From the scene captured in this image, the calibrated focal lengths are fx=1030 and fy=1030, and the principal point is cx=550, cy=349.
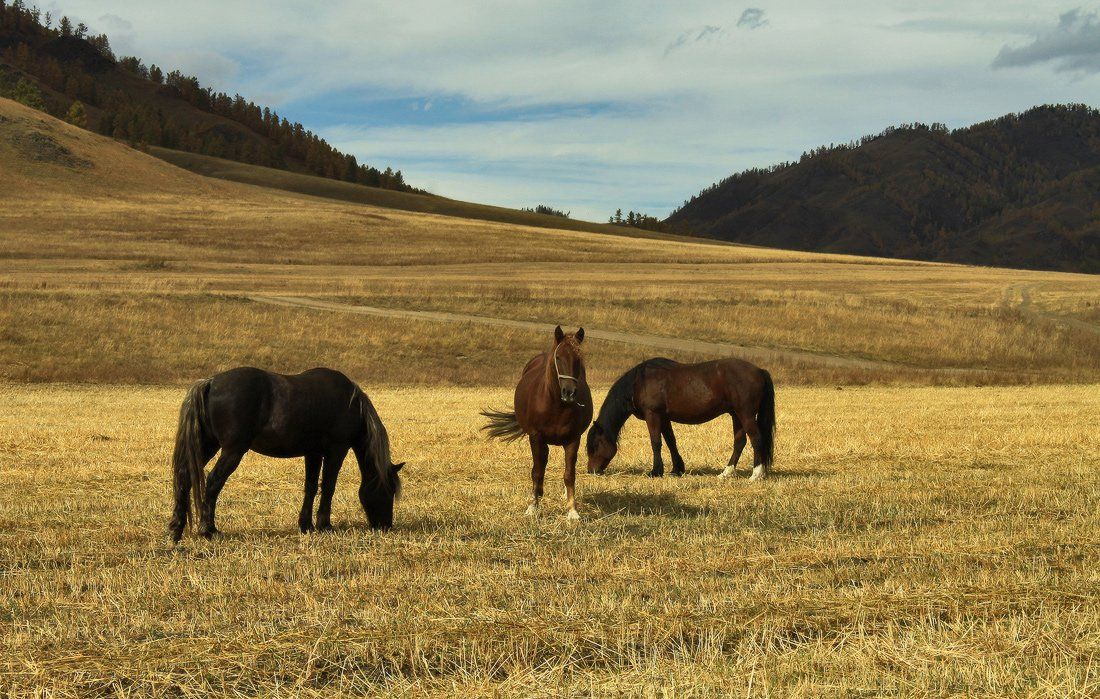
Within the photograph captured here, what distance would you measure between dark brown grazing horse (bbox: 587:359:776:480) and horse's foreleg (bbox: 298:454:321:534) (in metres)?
6.05

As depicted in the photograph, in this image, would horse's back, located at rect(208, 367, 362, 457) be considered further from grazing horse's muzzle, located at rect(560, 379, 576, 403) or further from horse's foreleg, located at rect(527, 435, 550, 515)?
horse's foreleg, located at rect(527, 435, 550, 515)

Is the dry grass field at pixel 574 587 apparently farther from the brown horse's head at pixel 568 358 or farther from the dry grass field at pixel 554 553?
the brown horse's head at pixel 568 358

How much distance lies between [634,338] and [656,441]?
3022 cm

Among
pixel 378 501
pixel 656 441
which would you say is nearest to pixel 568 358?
pixel 378 501

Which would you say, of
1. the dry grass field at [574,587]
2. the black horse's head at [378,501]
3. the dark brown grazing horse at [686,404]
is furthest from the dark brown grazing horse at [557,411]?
the dark brown grazing horse at [686,404]

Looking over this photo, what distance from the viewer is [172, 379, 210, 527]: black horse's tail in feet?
32.5

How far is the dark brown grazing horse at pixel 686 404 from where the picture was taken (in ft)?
51.2

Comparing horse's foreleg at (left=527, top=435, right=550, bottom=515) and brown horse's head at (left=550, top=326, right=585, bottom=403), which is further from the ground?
brown horse's head at (left=550, top=326, right=585, bottom=403)

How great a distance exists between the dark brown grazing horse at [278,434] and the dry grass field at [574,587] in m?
0.43

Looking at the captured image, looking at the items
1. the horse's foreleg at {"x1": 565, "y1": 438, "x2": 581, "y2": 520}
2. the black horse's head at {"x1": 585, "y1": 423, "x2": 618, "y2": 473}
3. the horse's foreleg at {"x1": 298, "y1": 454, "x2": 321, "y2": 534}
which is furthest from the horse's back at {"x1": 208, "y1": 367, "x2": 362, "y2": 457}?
the black horse's head at {"x1": 585, "y1": 423, "x2": 618, "y2": 473}

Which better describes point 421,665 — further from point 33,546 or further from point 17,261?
point 17,261

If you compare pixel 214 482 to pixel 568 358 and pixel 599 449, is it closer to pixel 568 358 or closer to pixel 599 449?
pixel 568 358

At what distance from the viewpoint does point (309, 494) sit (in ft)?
34.9

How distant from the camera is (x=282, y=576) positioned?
27.6ft
